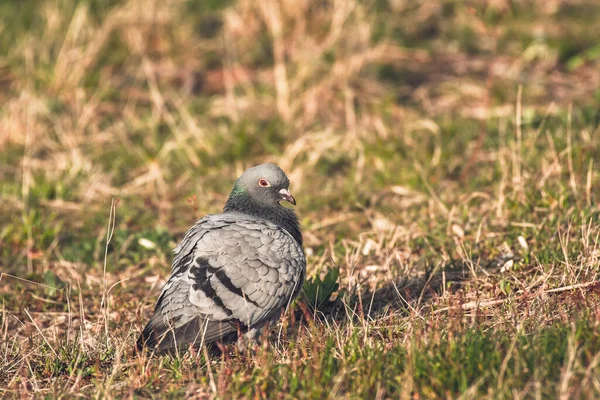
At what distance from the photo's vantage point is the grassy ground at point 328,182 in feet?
13.0

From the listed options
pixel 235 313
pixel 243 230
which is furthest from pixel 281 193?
pixel 235 313

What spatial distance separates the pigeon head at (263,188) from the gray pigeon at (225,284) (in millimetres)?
326

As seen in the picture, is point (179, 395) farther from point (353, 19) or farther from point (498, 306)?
point (353, 19)

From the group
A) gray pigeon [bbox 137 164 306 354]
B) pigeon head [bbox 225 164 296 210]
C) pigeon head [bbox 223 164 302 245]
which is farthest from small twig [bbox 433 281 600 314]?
pigeon head [bbox 225 164 296 210]

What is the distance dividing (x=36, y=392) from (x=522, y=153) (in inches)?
164

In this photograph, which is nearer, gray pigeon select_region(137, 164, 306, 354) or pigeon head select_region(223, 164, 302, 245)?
gray pigeon select_region(137, 164, 306, 354)

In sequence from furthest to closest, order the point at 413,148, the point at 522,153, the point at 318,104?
the point at 318,104
the point at 413,148
the point at 522,153

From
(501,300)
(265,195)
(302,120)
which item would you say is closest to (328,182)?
(302,120)

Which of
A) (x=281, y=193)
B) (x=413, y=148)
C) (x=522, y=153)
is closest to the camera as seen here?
(x=281, y=193)

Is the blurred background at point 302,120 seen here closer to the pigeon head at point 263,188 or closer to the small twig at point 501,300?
the pigeon head at point 263,188

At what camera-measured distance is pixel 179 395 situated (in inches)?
154

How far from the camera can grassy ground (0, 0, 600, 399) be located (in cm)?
395

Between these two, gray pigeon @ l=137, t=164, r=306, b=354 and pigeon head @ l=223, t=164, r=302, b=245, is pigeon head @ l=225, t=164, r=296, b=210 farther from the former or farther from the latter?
gray pigeon @ l=137, t=164, r=306, b=354

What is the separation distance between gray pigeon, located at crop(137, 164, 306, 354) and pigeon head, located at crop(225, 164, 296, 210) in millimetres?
326
